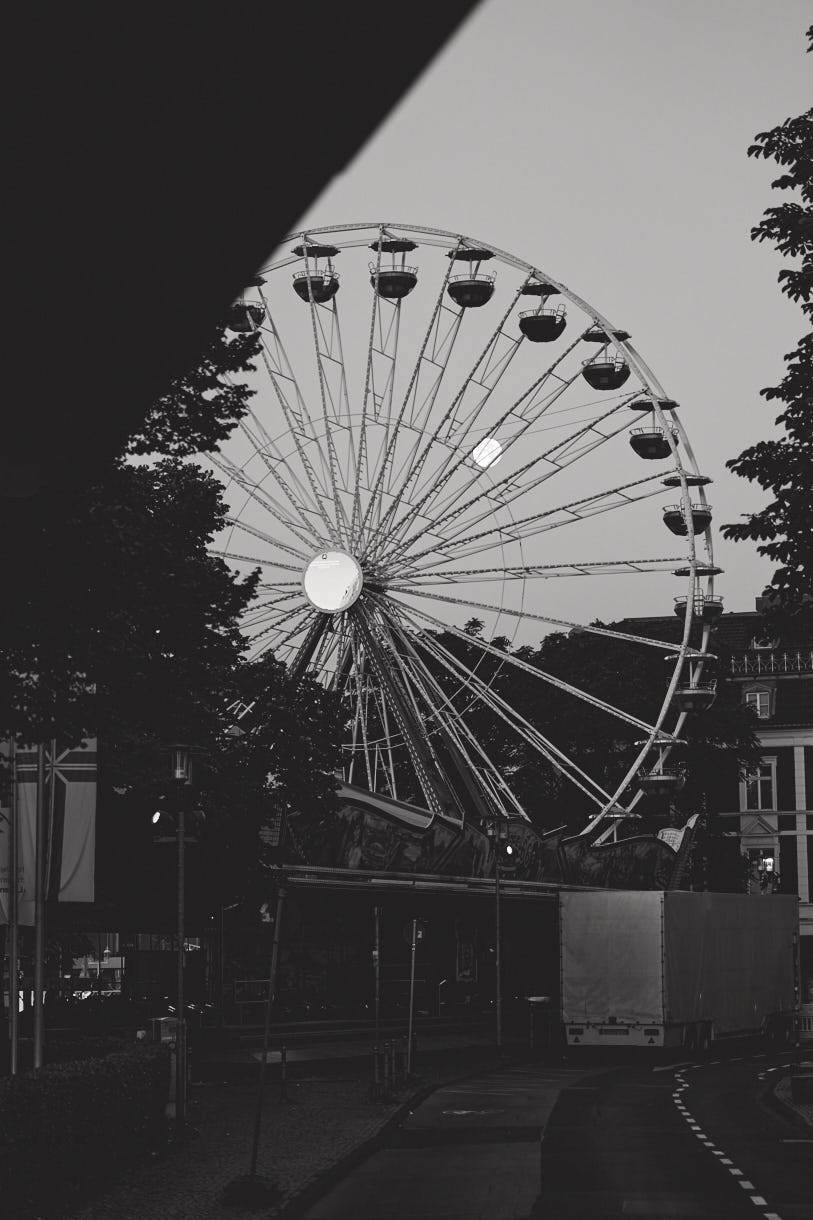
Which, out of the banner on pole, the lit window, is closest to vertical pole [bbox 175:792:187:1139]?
the banner on pole

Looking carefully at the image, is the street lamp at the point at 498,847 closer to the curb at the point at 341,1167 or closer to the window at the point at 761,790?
the curb at the point at 341,1167

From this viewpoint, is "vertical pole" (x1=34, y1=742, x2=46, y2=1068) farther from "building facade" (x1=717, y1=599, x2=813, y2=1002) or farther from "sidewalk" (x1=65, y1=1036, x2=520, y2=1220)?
"building facade" (x1=717, y1=599, x2=813, y2=1002)

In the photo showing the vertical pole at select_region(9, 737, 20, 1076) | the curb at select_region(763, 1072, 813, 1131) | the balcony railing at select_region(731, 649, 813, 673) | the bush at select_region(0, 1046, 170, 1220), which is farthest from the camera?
the balcony railing at select_region(731, 649, 813, 673)

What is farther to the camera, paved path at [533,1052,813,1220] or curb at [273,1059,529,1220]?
paved path at [533,1052,813,1220]

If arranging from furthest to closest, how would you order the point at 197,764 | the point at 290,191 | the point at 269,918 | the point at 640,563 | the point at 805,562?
the point at 269,918 < the point at 640,563 < the point at 197,764 < the point at 805,562 < the point at 290,191

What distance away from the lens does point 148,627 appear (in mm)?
18375

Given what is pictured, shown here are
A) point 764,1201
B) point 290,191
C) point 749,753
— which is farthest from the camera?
point 749,753

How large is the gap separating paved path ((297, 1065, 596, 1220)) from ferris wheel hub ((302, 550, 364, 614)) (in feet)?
46.2

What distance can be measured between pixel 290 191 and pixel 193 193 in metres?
0.32

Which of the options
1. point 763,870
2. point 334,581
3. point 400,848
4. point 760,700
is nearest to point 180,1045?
point 334,581

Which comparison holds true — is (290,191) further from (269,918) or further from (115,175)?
(269,918)

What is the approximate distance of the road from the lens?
17359mm

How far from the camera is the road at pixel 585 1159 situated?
1736 cm

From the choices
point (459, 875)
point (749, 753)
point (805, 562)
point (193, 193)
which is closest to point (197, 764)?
point (805, 562)
